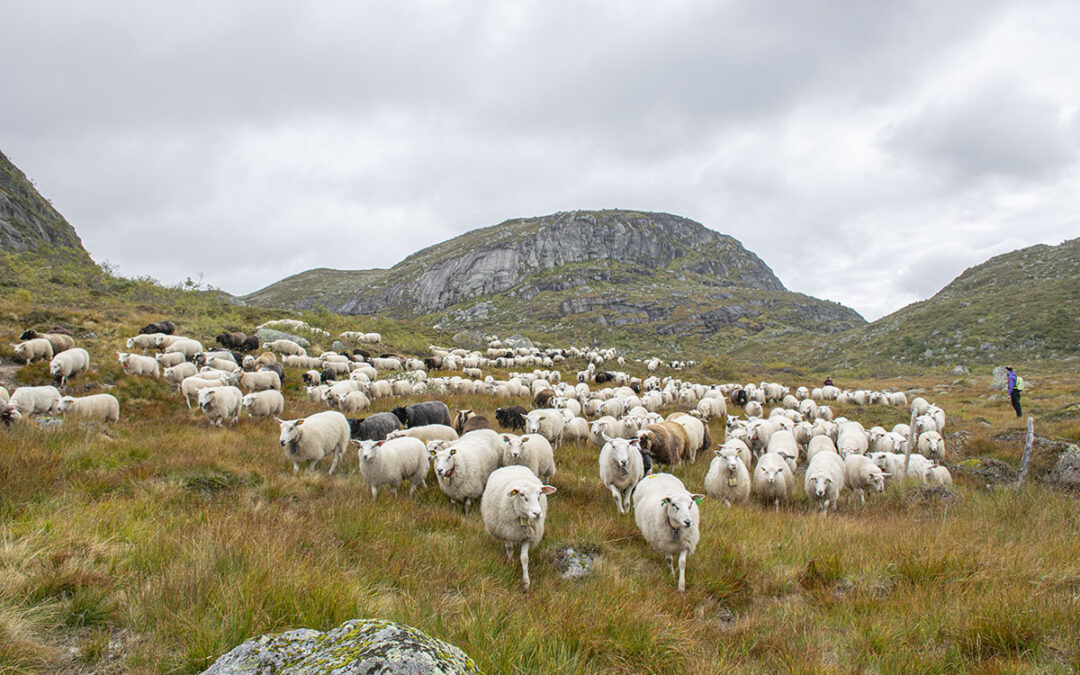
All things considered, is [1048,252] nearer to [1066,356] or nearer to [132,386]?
[1066,356]

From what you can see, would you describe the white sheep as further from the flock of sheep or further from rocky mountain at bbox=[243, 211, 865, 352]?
rocky mountain at bbox=[243, 211, 865, 352]

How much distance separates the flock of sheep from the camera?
21.9 feet

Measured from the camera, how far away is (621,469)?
8.61m

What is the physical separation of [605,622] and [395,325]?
165 ft

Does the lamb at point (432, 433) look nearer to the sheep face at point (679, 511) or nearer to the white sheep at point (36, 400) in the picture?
the sheep face at point (679, 511)

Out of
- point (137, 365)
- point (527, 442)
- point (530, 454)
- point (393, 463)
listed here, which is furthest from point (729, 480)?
point (137, 365)

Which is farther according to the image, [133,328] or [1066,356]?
[1066,356]

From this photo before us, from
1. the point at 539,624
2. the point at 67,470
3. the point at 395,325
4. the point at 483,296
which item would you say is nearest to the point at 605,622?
the point at 539,624

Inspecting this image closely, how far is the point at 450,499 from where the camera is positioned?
8711mm

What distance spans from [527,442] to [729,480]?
4.27m

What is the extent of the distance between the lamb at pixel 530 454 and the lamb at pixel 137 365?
14965 millimetres

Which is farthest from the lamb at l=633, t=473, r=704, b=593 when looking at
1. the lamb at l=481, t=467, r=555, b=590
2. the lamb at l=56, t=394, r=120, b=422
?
the lamb at l=56, t=394, r=120, b=422

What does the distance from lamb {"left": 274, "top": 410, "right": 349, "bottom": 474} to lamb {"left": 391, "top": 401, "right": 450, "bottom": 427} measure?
3340 mm

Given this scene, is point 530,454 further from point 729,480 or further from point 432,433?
point 729,480
